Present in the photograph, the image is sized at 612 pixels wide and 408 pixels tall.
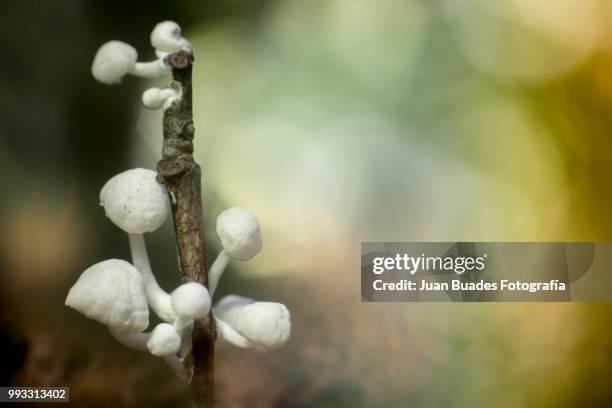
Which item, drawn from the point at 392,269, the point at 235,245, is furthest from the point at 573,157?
the point at 235,245

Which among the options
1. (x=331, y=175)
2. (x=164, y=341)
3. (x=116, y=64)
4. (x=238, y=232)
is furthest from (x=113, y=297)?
(x=331, y=175)

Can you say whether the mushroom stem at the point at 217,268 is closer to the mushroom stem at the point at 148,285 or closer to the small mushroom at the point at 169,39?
the mushroom stem at the point at 148,285

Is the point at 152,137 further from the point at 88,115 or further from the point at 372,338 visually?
the point at 372,338

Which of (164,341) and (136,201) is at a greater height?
(136,201)

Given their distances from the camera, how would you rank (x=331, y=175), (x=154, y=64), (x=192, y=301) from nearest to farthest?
(x=192, y=301)
(x=154, y=64)
(x=331, y=175)

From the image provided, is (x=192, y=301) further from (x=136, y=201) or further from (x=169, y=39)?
(x=169, y=39)

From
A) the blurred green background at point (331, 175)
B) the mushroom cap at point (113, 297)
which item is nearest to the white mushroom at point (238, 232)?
the mushroom cap at point (113, 297)
